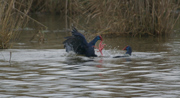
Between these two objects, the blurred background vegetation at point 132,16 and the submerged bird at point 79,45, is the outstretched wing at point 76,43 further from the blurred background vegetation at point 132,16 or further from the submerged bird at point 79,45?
the blurred background vegetation at point 132,16

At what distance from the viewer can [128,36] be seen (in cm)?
1495

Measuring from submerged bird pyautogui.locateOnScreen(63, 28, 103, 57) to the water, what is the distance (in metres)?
0.21

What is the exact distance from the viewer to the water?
6.48 meters

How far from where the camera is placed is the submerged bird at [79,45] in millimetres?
10586

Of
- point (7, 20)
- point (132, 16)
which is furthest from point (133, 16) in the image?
point (7, 20)

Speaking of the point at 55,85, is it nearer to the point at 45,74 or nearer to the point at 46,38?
the point at 45,74

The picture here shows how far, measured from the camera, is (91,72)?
328 inches

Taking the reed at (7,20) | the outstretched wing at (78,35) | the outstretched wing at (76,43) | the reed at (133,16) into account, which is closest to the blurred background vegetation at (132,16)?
the reed at (133,16)

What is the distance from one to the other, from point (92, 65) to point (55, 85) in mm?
2452

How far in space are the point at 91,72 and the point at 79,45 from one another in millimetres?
2551

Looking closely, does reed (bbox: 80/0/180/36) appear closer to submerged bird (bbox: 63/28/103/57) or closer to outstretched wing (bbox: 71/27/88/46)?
submerged bird (bbox: 63/28/103/57)

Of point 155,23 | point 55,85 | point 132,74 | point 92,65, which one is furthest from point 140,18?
point 55,85

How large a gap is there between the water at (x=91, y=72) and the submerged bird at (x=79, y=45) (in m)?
0.21

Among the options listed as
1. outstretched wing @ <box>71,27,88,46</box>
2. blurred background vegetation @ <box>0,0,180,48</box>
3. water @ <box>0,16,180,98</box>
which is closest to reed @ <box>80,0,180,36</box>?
blurred background vegetation @ <box>0,0,180,48</box>
